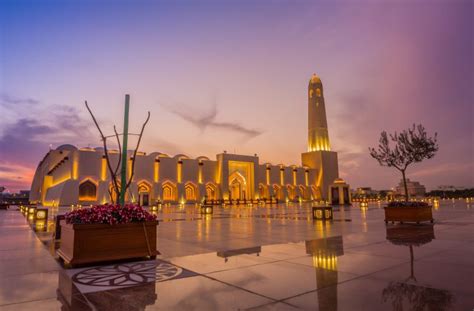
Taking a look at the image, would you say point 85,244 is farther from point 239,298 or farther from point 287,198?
point 287,198

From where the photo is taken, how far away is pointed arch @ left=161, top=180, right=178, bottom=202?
50.7 m

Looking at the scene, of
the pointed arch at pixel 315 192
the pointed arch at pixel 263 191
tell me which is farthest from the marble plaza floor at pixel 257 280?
the pointed arch at pixel 315 192

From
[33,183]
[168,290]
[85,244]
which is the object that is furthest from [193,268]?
[33,183]

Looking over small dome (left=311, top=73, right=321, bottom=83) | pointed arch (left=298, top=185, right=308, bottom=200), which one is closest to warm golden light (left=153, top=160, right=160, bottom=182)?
pointed arch (left=298, top=185, right=308, bottom=200)

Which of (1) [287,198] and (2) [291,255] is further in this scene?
(1) [287,198]

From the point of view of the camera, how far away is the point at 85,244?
5254 millimetres

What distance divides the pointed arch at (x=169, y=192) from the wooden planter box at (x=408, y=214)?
135 feet

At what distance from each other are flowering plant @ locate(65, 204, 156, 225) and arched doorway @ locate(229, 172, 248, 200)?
53.0m

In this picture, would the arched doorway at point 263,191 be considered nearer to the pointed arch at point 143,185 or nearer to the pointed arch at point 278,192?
the pointed arch at point 278,192

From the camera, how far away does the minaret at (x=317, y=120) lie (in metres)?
72.0

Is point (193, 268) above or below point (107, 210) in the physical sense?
below

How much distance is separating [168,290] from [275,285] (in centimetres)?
136

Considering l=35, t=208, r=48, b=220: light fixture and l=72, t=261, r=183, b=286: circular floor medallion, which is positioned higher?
l=35, t=208, r=48, b=220: light fixture

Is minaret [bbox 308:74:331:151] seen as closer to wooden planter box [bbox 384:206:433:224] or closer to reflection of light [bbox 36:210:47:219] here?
wooden planter box [bbox 384:206:433:224]
